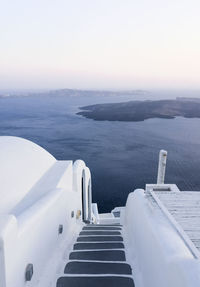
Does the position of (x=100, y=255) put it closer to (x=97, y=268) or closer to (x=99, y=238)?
(x=97, y=268)

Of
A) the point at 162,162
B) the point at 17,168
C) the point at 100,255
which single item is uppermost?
the point at 17,168

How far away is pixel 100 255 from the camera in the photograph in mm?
7109

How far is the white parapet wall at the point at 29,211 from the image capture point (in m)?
4.76

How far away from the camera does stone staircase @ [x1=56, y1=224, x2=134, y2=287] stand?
18.5 ft

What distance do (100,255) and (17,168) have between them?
13.1 feet

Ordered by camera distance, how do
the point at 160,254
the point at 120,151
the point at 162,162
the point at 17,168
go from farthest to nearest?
the point at 120,151 < the point at 162,162 < the point at 17,168 < the point at 160,254

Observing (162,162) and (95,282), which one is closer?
(95,282)

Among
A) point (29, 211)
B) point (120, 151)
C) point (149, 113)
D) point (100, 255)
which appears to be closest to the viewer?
point (29, 211)

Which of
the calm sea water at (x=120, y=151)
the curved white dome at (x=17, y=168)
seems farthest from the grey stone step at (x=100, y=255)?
the calm sea water at (x=120, y=151)

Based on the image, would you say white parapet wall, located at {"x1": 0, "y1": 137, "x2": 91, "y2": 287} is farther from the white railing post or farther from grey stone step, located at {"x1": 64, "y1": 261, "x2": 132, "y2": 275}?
the white railing post

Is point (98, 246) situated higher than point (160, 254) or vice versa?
point (160, 254)

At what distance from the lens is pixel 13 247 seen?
4758 mm

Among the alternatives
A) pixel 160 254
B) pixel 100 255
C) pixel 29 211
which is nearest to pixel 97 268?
pixel 100 255

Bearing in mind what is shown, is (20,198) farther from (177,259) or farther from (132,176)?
(132,176)
